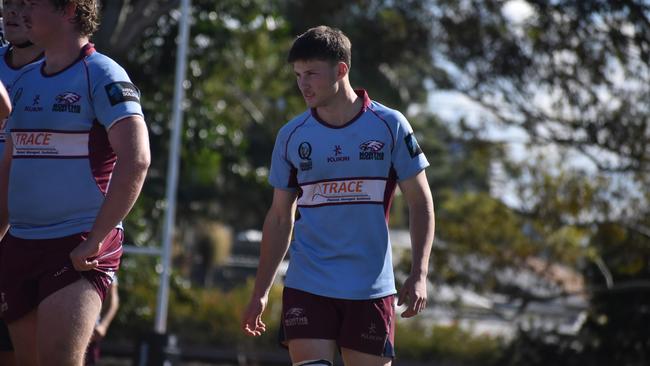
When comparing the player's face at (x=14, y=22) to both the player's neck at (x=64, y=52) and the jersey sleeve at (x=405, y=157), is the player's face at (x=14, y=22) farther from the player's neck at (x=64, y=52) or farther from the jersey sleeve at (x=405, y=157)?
the jersey sleeve at (x=405, y=157)

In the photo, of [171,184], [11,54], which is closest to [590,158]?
[171,184]

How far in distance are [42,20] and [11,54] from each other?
779 mm

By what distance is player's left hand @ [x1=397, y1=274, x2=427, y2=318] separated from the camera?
5.18 metres

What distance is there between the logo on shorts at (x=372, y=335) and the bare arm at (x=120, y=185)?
1.31 meters

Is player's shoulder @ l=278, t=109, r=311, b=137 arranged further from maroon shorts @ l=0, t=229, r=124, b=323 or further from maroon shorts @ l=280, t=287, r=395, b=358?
maroon shorts @ l=0, t=229, r=124, b=323

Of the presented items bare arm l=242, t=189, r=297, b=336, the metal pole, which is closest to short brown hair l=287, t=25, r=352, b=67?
bare arm l=242, t=189, r=297, b=336

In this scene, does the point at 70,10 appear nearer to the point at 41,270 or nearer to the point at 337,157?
the point at 41,270

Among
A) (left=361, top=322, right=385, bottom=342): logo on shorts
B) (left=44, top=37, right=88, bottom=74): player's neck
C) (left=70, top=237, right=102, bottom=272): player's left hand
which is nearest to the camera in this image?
(left=70, top=237, right=102, bottom=272): player's left hand

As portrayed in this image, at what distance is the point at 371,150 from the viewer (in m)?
5.40

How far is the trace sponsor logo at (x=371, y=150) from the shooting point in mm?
5391

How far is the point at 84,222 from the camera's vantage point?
4.76 meters

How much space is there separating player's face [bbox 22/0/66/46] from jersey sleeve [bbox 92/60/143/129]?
10.1 inches

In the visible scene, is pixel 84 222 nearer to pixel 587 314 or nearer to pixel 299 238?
pixel 299 238

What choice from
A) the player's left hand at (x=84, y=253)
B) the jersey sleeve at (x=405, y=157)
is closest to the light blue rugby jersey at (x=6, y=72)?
the player's left hand at (x=84, y=253)
